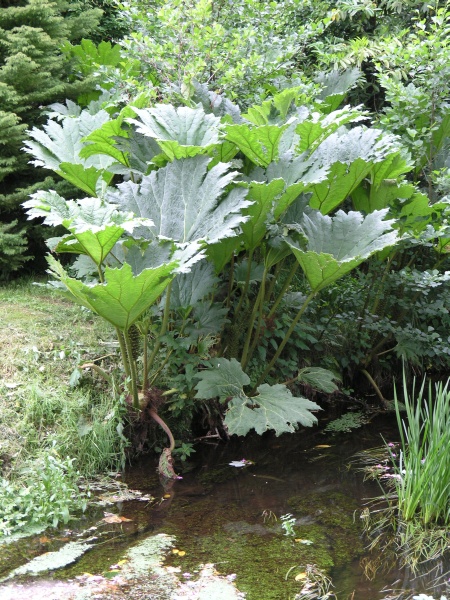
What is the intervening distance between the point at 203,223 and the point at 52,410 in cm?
133

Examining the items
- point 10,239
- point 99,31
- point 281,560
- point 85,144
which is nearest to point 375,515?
point 281,560

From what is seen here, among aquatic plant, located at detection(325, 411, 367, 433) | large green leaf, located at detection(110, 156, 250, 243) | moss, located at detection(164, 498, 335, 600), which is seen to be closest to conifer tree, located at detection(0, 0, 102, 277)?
large green leaf, located at detection(110, 156, 250, 243)

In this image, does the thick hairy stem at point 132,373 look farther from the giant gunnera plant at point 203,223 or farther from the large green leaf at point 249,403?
the large green leaf at point 249,403

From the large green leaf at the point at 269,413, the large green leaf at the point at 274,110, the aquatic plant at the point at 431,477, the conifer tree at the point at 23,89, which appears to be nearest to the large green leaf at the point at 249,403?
the large green leaf at the point at 269,413

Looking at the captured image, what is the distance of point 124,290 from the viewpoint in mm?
2990

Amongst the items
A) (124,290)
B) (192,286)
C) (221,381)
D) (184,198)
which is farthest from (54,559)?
(184,198)

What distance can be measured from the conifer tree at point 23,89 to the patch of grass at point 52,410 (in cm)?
111

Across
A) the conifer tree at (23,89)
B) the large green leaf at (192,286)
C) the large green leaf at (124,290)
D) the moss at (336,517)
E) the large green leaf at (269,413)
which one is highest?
the conifer tree at (23,89)

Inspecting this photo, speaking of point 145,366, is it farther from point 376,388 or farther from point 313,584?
point 376,388

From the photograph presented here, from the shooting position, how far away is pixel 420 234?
13.9 feet

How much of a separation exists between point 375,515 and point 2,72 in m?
4.07

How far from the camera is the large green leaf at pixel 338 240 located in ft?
11.1

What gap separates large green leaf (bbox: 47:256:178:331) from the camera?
293cm

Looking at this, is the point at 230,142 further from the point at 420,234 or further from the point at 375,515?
the point at 375,515
